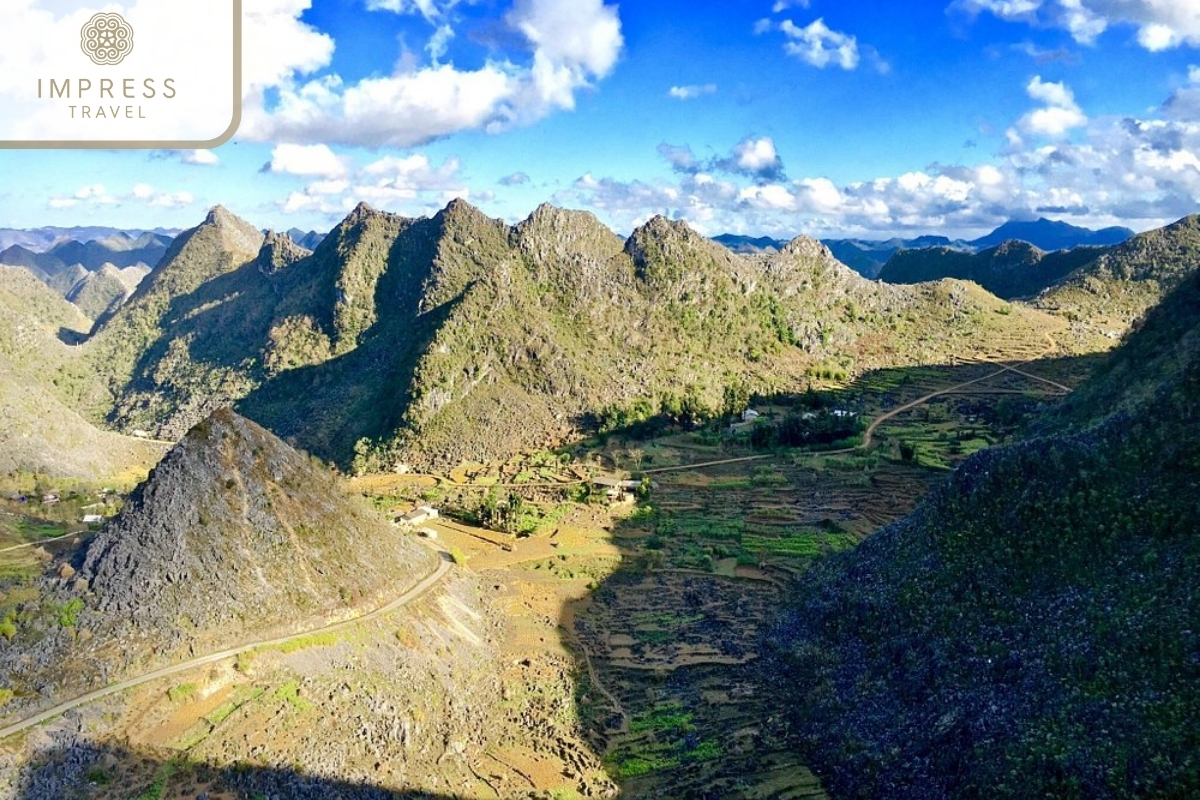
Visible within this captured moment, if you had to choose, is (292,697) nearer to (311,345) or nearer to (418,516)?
(418,516)

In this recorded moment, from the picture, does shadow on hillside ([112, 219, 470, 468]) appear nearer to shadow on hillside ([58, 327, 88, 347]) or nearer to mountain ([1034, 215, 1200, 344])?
shadow on hillside ([58, 327, 88, 347])

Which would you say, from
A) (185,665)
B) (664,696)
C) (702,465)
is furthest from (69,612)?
(702,465)

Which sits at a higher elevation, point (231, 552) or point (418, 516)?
point (231, 552)

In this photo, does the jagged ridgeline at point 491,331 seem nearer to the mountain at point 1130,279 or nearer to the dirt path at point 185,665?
the mountain at point 1130,279

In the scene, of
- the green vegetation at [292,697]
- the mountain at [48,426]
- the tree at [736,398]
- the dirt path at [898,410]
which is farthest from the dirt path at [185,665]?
the tree at [736,398]

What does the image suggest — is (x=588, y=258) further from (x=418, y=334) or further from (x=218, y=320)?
(x=218, y=320)

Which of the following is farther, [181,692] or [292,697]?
[292,697]
